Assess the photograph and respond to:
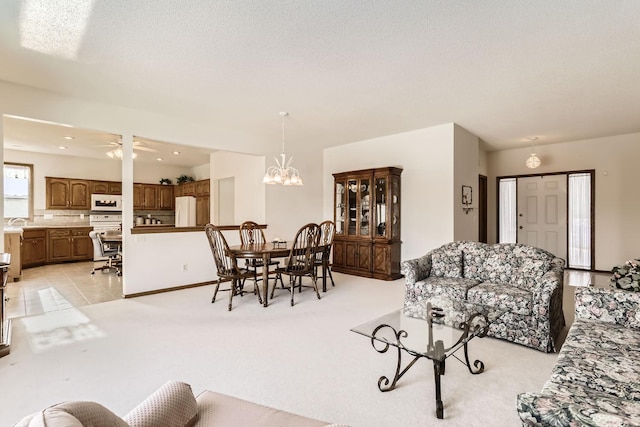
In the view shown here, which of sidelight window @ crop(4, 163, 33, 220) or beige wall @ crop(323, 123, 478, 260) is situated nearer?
beige wall @ crop(323, 123, 478, 260)

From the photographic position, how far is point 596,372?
1.53 meters

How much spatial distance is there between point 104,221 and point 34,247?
150cm

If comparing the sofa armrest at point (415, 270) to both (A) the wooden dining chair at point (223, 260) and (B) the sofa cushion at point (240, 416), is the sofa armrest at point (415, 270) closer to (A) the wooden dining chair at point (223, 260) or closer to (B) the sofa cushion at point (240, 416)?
(A) the wooden dining chair at point (223, 260)

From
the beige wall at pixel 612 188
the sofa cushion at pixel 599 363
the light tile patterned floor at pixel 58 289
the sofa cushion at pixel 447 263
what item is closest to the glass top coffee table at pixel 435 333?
the sofa cushion at pixel 599 363

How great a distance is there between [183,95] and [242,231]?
2349 millimetres

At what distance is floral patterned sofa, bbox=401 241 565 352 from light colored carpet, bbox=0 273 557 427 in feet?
0.61


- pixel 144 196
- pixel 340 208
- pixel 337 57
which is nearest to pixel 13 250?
pixel 144 196

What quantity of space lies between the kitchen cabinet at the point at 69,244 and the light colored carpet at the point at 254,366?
446 cm

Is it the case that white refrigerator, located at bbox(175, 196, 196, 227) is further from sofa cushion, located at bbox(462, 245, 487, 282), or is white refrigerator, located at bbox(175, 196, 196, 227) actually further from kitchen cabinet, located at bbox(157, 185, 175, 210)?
sofa cushion, located at bbox(462, 245, 487, 282)

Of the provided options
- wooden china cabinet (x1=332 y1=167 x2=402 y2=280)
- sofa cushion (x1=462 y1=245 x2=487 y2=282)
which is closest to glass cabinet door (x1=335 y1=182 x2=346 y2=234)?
wooden china cabinet (x1=332 y1=167 x2=402 y2=280)

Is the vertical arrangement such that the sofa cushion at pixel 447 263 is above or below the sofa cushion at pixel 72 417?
below

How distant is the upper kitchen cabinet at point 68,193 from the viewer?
7414 mm

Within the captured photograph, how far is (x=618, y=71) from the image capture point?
326cm

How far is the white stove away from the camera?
7.86 meters
